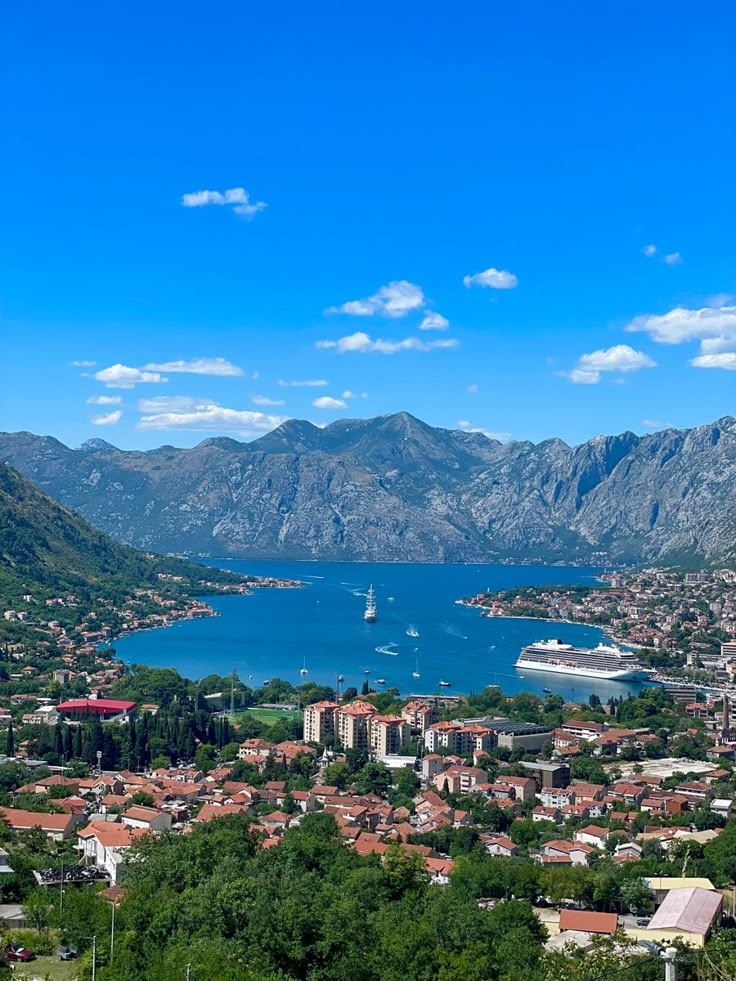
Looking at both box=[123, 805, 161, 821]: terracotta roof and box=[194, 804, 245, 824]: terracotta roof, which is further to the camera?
box=[123, 805, 161, 821]: terracotta roof

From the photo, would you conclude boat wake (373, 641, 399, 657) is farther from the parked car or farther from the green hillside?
the parked car

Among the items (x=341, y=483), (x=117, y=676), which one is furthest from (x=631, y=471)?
(x=117, y=676)

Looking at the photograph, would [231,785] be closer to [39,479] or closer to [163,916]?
[163,916]

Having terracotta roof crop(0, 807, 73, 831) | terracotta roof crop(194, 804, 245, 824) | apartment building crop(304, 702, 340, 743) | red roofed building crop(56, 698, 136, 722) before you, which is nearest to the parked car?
terracotta roof crop(0, 807, 73, 831)

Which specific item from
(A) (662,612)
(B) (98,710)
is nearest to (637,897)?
(B) (98,710)

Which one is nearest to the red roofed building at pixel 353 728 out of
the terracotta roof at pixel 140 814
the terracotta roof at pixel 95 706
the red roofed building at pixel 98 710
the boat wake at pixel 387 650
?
the red roofed building at pixel 98 710

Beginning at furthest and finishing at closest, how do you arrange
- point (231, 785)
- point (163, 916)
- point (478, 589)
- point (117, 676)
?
point (478, 589) → point (117, 676) → point (231, 785) → point (163, 916)

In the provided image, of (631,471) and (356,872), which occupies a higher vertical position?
(631,471)

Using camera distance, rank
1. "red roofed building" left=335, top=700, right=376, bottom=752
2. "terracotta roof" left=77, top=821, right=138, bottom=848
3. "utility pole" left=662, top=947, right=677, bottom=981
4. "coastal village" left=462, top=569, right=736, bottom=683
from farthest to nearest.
Result: "coastal village" left=462, top=569, right=736, bottom=683 → "red roofed building" left=335, top=700, right=376, bottom=752 → "terracotta roof" left=77, top=821, right=138, bottom=848 → "utility pole" left=662, top=947, right=677, bottom=981
